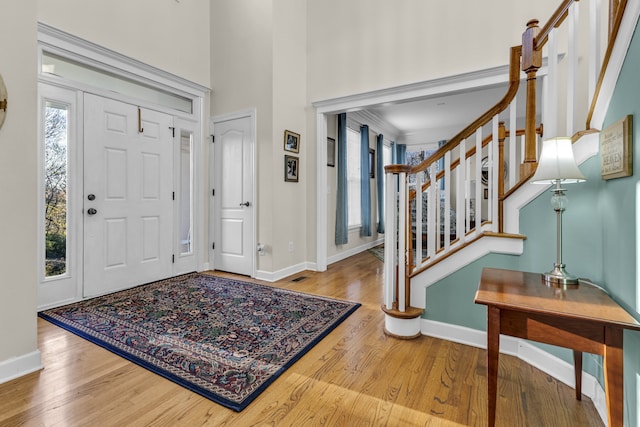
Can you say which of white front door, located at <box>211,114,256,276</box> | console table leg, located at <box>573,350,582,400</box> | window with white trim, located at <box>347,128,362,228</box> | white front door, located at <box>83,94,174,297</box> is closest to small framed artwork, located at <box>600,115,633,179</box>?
console table leg, located at <box>573,350,582,400</box>

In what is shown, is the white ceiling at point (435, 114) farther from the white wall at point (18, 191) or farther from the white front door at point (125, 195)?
the white wall at point (18, 191)

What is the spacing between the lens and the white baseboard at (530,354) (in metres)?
1.48

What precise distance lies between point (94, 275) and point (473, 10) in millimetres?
4657

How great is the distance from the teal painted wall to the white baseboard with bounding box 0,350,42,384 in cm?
244

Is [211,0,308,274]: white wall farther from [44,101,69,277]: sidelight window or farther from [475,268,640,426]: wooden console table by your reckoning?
[475,268,640,426]: wooden console table

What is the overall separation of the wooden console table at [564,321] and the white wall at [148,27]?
12.9 ft

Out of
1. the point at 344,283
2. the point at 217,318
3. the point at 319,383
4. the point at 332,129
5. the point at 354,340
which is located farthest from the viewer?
the point at 332,129

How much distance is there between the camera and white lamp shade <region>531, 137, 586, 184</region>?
1.29 m

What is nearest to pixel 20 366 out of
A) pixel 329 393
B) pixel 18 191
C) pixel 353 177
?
pixel 18 191

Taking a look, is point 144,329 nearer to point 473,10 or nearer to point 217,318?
point 217,318

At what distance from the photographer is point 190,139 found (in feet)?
13.2

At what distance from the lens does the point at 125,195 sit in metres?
3.30

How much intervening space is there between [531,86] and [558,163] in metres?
0.83

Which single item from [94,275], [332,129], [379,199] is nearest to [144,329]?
[94,275]
